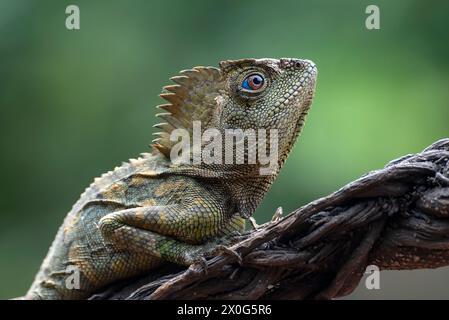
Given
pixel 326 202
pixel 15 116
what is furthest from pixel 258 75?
pixel 15 116

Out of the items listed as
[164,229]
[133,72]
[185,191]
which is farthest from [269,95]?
[133,72]

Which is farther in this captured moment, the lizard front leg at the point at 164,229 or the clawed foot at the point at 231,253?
the lizard front leg at the point at 164,229

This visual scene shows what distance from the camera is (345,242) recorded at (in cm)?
213

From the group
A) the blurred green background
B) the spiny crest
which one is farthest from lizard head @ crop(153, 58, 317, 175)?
the blurred green background

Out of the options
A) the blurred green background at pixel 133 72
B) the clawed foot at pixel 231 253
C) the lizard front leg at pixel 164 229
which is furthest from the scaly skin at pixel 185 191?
the blurred green background at pixel 133 72

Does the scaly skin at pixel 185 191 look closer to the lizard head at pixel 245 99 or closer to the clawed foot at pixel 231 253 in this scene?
the lizard head at pixel 245 99

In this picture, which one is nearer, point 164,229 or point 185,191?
point 164,229

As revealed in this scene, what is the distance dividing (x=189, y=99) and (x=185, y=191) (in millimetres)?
451

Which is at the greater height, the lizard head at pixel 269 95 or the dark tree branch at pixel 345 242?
the lizard head at pixel 269 95

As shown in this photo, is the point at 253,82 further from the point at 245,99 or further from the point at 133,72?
the point at 133,72

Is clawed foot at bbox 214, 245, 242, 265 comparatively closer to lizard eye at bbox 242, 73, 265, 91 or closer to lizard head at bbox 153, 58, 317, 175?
lizard head at bbox 153, 58, 317, 175

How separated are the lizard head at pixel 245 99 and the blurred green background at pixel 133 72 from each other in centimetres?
293

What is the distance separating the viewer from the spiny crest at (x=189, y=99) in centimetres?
287

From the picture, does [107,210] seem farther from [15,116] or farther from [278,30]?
[15,116]
